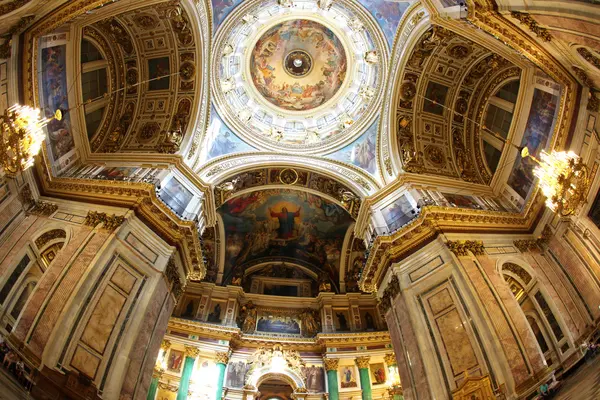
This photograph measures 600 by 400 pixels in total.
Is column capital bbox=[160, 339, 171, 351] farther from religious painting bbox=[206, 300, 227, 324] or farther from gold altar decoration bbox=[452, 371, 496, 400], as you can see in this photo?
gold altar decoration bbox=[452, 371, 496, 400]

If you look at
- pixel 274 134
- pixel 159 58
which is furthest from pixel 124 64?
pixel 274 134

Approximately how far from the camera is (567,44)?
8961mm

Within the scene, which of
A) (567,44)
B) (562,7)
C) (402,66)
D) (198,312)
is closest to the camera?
(562,7)

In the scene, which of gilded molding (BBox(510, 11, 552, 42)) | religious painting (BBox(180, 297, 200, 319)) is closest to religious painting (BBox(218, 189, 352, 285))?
religious painting (BBox(180, 297, 200, 319))

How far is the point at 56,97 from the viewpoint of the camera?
12250 millimetres

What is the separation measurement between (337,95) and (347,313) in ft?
34.3

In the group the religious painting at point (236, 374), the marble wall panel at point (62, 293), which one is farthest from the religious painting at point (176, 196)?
the religious painting at point (236, 374)

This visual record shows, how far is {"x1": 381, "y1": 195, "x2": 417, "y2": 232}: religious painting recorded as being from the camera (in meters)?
14.0

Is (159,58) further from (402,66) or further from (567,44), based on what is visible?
(567,44)

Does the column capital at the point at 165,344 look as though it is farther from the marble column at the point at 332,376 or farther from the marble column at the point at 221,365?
the marble column at the point at 332,376

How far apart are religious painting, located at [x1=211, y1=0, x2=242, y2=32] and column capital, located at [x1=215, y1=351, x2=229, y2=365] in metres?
12.8

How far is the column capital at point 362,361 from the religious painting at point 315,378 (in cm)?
143

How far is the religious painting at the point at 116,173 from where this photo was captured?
1282 cm

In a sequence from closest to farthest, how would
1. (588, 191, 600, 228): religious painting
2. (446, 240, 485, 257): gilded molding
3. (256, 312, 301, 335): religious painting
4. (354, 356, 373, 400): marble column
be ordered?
(588, 191, 600, 228): religious painting < (446, 240, 485, 257): gilded molding < (354, 356, 373, 400): marble column < (256, 312, 301, 335): religious painting
